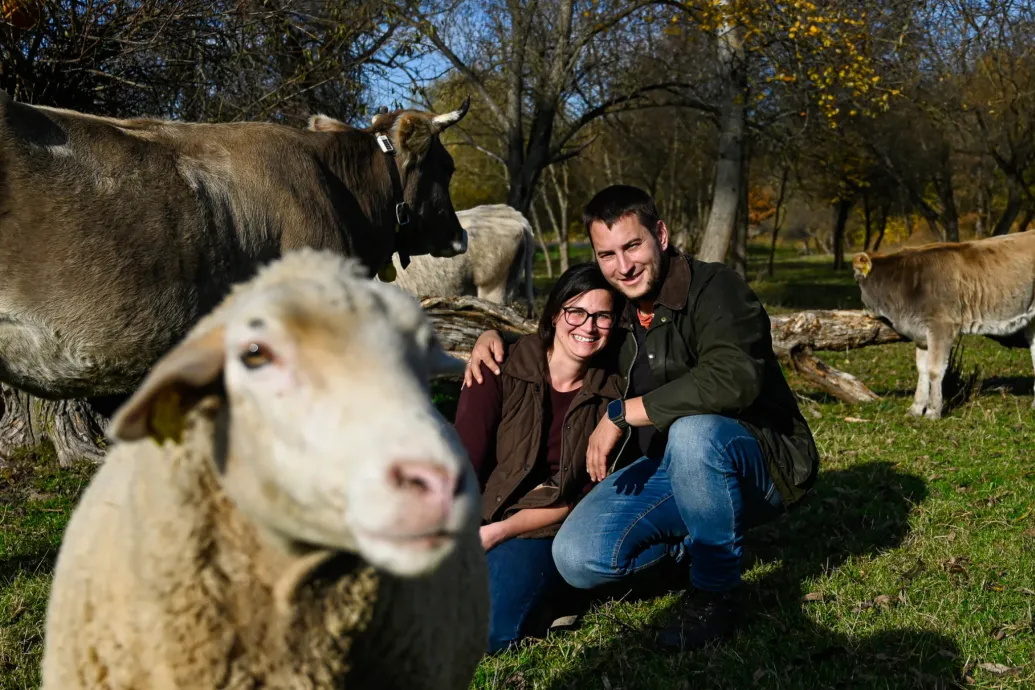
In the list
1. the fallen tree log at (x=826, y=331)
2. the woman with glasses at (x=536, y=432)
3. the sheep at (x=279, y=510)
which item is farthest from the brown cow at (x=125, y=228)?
the fallen tree log at (x=826, y=331)

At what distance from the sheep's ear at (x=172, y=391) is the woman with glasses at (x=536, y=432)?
208cm

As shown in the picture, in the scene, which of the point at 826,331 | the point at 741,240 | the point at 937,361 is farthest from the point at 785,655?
the point at 741,240

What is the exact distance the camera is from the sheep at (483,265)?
39.7ft

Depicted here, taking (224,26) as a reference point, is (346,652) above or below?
below

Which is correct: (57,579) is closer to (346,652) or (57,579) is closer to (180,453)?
(180,453)

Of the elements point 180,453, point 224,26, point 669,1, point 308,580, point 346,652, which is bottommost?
point 346,652

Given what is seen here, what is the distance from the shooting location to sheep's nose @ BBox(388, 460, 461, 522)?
1.61 meters

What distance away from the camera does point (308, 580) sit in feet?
6.63

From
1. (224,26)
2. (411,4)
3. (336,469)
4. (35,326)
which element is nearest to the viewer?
(336,469)

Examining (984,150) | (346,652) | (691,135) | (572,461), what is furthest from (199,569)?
(691,135)

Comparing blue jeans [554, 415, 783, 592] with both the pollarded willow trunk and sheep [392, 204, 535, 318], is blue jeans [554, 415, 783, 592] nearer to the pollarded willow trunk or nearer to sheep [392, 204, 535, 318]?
the pollarded willow trunk

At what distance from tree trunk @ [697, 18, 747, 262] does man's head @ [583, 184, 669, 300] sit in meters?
13.1

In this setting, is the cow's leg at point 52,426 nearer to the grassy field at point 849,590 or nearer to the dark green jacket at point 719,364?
the grassy field at point 849,590

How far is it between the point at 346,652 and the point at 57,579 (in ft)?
2.57
